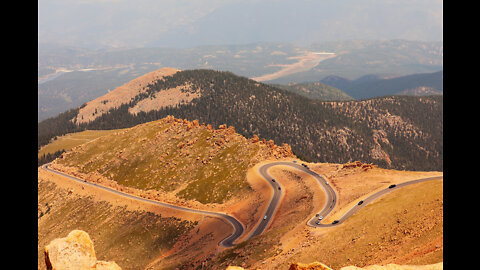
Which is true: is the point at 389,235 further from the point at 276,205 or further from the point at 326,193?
the point at 276,205

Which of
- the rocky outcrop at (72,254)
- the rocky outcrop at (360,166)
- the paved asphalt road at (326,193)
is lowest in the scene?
the paved asphalt road at (326,193)

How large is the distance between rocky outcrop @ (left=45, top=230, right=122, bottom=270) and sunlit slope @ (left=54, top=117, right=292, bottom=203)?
8762cm

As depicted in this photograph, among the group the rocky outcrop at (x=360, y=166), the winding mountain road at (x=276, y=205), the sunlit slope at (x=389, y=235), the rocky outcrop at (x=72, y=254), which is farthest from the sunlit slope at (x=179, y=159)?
the rocky outcrop at (x=72, y=254)

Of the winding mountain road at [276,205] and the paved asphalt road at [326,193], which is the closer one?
the paved asphalt road at [326,193]

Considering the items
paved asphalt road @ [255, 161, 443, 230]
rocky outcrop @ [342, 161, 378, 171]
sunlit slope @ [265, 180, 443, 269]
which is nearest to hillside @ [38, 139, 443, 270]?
sunlit slope @ [265, 180, 443, 269]

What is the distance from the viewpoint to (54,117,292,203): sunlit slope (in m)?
134

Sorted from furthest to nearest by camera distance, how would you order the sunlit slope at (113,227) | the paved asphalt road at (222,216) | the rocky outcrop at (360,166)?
the rocky outcrop at (360,166), the sunlit slope at (113,227), the paved asphalt road at (222,216)

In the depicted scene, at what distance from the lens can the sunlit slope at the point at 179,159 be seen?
134 metres

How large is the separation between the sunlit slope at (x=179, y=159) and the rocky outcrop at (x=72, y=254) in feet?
287

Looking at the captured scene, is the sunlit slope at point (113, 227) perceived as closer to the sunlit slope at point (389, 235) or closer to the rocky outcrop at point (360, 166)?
the sunlit slope at point (389, 235)

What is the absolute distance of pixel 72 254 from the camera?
34.5 m

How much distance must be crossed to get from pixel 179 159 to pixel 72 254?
122268 millimetres
